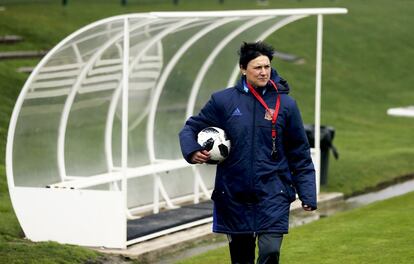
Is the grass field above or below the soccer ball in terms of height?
below

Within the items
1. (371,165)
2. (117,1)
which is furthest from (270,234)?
(117,1)

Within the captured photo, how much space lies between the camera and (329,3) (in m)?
44.0

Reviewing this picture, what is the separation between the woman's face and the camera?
8.33m

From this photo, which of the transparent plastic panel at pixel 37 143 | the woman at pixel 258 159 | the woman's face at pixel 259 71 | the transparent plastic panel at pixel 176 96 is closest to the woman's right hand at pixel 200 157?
the woman at pixel 258 159

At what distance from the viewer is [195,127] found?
8625 millimetres

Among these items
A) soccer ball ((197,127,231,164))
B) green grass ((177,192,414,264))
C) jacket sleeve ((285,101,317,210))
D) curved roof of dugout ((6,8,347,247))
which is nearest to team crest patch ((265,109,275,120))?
jacket sleeve ((285,101,317,210))

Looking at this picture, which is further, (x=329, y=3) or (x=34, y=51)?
(x=329, y=3)

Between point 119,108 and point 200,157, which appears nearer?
point 200,157

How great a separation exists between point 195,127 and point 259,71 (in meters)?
0.66

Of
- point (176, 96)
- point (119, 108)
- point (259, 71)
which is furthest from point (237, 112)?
point (176, 96)

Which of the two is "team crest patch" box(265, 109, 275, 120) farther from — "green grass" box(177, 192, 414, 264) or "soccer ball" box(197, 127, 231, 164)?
"green grass" box(177, 192, 414, 264)

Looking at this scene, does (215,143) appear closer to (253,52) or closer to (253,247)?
(253,52)

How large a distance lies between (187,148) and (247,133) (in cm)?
43

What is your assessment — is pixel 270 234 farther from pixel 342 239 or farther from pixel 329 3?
pixel 329 3
